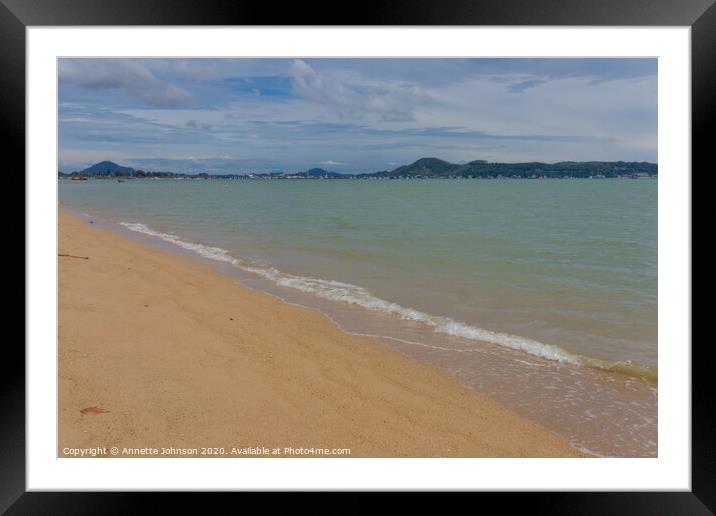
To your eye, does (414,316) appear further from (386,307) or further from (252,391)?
(252,391)

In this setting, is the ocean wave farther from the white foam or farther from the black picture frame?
the black picture frame

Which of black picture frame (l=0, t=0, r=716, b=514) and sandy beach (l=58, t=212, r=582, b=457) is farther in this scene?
sandy beach (l=58, t=212, r=582, b=457)

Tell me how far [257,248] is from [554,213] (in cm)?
1093

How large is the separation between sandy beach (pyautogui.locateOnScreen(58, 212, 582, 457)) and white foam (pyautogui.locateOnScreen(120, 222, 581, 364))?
86 cm

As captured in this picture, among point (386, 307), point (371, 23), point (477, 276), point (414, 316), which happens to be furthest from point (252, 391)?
point (477, 276)

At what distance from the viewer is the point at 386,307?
560 cm

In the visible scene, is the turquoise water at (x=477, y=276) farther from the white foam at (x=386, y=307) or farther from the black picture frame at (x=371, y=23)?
the black picture frame at (x=371, y=23)

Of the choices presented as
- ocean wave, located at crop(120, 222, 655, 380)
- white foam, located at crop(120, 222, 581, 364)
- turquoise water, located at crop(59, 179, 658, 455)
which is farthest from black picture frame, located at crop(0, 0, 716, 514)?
white foam, located at crop(120, 222, 581, 364)

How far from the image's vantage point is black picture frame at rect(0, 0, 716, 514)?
7.53 ft

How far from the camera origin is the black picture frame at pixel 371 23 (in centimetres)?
229

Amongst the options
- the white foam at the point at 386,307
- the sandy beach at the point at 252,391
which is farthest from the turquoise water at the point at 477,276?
the sandy beach at the point at 252,391

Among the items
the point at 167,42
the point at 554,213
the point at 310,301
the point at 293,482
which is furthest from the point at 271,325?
the point at 554,213

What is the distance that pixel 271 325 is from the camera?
15.5ft

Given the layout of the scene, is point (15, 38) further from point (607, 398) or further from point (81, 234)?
point (81, 234)
